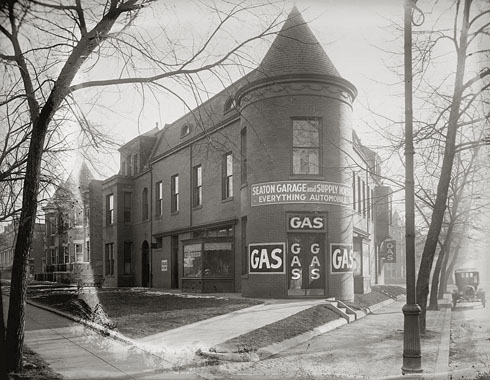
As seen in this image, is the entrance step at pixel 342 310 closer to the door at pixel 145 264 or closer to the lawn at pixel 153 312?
the lawn at pixel 153 312

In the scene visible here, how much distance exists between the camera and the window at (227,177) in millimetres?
23562

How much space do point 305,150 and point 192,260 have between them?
795cm

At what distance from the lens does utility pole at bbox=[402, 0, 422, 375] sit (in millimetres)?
8875

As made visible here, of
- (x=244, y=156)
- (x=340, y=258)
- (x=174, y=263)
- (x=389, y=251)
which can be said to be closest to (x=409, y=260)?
(x=340, y=258)

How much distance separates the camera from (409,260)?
933cm

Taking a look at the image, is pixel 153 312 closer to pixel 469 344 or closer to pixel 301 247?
pixel 301 247

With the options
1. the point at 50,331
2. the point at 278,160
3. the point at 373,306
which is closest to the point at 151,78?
the point at 50,331

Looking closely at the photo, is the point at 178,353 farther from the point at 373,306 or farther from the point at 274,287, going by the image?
the point at 373,306

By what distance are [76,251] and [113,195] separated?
11.5 meters

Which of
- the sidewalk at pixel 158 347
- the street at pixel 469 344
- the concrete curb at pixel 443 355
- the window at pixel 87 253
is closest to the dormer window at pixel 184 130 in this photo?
the sidewalk at pixel 158 347

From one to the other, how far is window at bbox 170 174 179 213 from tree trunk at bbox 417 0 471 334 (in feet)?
58.5

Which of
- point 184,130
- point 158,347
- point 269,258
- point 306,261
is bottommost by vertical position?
point 158,347

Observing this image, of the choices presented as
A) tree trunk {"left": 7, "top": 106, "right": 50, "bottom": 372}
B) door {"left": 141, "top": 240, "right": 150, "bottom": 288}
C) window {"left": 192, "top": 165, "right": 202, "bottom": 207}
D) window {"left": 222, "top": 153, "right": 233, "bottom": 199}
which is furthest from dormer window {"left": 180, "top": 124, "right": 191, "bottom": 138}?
Result: tree trunk {"left": 7, "top": 106, "right": 50, "bottom": 372}

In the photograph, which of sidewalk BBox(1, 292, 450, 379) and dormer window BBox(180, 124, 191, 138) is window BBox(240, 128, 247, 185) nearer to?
sidewalk BBox(1, 292, 450, 379)
